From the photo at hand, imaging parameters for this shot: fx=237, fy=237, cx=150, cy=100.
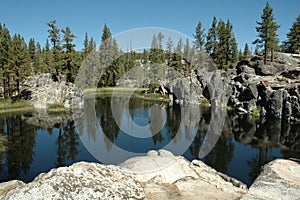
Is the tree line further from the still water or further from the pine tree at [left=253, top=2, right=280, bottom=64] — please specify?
the still water

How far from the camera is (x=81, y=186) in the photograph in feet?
24.0

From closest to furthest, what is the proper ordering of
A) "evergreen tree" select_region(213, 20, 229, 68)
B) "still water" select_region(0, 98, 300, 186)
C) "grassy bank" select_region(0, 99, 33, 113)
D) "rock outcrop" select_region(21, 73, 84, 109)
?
"still water" select_region(0, 98, 300, 186), "grassy bank" select_region(0, 99, 33, 113), "rock outcrop" select_region(21, 73, 84, 109), "evergreen tree" select_region(213, 20, 229, 68)

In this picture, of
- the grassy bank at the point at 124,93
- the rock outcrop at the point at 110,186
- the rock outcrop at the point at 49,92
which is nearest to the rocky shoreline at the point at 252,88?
the grassy bank at the point at 124,93

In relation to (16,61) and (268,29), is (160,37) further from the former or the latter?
(16,61)

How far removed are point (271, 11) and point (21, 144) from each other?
2215 inches

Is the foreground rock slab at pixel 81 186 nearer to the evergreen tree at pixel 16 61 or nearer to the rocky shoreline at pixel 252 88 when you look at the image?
the rocky shoreline at pixel 252 88

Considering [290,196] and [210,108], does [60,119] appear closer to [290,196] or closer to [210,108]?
[210,108]

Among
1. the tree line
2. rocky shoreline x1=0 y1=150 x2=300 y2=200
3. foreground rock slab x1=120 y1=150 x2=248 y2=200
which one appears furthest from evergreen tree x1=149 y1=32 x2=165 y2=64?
rocky shoreline x1=0 y1=150 x2=300 y2=200

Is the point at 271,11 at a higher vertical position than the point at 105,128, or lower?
higher

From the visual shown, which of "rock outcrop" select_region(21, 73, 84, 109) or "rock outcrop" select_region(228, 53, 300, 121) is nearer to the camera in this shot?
"rock outcrop" select_region(228, 53, 300, 121)

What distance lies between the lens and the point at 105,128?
101ft

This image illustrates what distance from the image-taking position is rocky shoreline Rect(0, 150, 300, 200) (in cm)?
716

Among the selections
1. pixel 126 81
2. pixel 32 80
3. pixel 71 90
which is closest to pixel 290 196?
pixel 71 90

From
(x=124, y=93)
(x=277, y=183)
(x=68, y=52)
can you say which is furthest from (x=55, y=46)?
(x=277, y=183)
